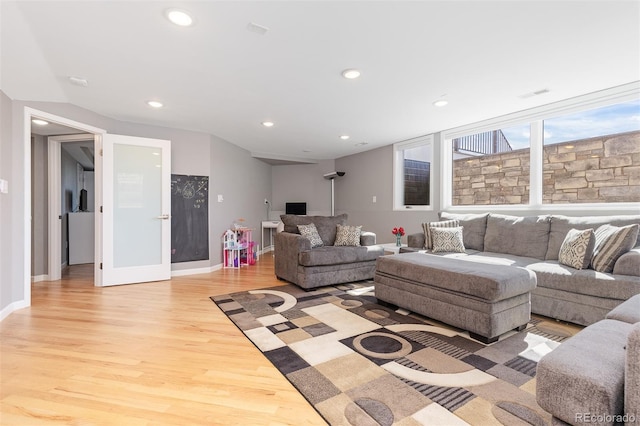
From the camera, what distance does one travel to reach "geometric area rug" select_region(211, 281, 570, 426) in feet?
4.71

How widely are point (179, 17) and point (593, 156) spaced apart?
4406 millimetres

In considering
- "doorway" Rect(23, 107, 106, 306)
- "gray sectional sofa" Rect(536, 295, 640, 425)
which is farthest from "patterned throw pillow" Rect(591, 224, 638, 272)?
"doorway" Rect(23, 107, 106, 306)

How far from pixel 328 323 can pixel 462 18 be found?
2512 millimetres

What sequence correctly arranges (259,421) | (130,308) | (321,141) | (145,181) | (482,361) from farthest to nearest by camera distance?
(321,141) < (145,181) < (130,308) < (482,361) < (259,421)

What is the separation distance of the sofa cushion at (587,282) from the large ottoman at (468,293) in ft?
1.51

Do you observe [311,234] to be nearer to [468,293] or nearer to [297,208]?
[468,293]

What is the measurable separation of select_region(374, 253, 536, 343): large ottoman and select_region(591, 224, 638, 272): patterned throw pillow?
770 millimetres

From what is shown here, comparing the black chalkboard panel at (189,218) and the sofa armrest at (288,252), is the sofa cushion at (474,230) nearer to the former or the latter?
the sofa armrest at (288,252)

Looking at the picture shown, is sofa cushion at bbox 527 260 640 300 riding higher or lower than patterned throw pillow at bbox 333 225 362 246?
lower

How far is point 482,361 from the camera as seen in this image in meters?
1.90

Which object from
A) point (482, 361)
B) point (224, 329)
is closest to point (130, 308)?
point (224, 329)

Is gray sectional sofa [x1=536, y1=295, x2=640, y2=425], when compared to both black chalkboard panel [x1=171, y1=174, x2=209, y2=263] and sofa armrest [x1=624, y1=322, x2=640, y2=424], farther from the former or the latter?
black chalkboard panel [x1=171, y1=174, x2=209, y2=263]

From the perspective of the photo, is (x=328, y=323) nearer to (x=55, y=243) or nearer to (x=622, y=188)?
(x=622, y=188)

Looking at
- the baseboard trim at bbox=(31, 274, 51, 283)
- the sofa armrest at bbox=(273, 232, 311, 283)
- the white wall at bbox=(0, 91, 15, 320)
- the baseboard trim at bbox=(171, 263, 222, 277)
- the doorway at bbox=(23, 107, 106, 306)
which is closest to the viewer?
the white wall at bbox=(0, 91, 15, 320)
